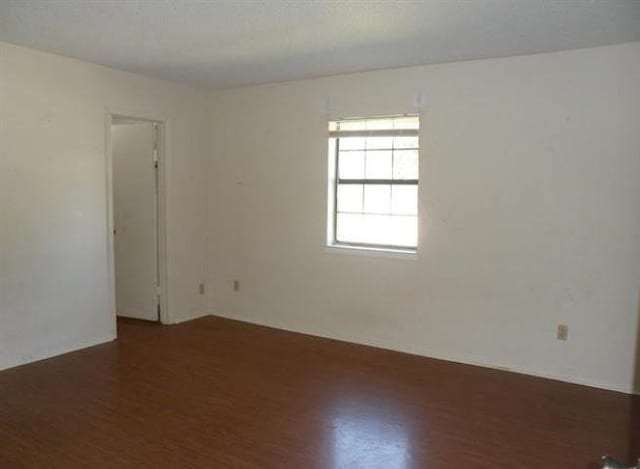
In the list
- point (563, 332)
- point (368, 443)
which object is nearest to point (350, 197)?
point (563, 332)

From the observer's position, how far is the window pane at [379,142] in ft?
14.9

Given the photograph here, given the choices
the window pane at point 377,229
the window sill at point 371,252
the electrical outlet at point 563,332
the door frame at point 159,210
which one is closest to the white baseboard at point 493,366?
the electrical outlet at point 563,332

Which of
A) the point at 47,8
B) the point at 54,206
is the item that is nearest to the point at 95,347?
the point at 54,206

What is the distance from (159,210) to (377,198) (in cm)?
217

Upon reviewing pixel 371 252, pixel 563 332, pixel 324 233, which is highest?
pixel 324 233

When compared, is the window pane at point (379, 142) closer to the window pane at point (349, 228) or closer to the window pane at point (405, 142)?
the window pane at point (405, 142)

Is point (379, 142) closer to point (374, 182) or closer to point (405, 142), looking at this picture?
point (405, 142)

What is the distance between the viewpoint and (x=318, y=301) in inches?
193

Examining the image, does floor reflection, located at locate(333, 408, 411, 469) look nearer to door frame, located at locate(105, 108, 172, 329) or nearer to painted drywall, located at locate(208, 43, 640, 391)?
painted drywall, located at locate(208, 43, 640, 391)

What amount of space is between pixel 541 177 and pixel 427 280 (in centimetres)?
121

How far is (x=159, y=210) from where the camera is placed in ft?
16.9

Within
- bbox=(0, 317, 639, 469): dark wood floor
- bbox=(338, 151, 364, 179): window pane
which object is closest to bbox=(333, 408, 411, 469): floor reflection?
bbox=(0, 317, 639, 469): dark wood floor

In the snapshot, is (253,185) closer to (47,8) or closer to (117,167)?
(117,167)

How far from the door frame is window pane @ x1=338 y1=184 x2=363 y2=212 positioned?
1743mm
